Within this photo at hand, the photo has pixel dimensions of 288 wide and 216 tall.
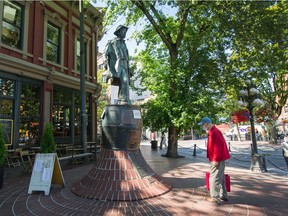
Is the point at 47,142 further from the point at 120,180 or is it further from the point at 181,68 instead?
the point at 181,68

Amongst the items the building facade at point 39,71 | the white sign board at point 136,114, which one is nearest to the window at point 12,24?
the building facade at point 39,71

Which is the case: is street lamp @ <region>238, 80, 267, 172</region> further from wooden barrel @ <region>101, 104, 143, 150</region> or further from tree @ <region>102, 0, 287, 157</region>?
wooden barrel @ <region>101, 104, 143, 150</region>

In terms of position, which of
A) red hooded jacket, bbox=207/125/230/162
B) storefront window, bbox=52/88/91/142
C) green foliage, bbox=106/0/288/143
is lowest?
red hooded jacket, bbox=207/125/230/162

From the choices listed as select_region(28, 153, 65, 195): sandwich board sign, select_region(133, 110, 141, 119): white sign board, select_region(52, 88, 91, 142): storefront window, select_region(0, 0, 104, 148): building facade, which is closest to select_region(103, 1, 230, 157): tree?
select_region(0, 0, 104, 148): building facade

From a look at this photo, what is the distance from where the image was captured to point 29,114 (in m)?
11.2

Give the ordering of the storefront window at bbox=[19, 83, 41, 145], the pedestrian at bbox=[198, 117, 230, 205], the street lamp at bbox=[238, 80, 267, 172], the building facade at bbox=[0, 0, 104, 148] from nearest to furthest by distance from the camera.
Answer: the pedestrian at bbox=[198, 117, 230, 205] → the street lamp at bbox=[238, 80, 267, 172] → the building facade at bbox=[0, 0, 104, 148] → the storefront window at bbox=[19, 83, 41, 145]

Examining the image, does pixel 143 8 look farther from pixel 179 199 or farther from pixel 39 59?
pixel 179 199

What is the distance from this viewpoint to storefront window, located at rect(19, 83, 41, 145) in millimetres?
10875

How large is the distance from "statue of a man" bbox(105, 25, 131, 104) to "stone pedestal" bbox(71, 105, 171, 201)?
523mm

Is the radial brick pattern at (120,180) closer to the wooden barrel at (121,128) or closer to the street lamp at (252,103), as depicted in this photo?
the wooden barrel at (121,128)

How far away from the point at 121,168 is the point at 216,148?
2.25 metres

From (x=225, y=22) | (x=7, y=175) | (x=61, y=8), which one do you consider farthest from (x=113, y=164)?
(x=61, y=8)

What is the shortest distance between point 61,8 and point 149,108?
780 centimetres

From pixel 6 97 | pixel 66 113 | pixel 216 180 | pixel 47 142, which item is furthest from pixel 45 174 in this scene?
pixel 66 113
